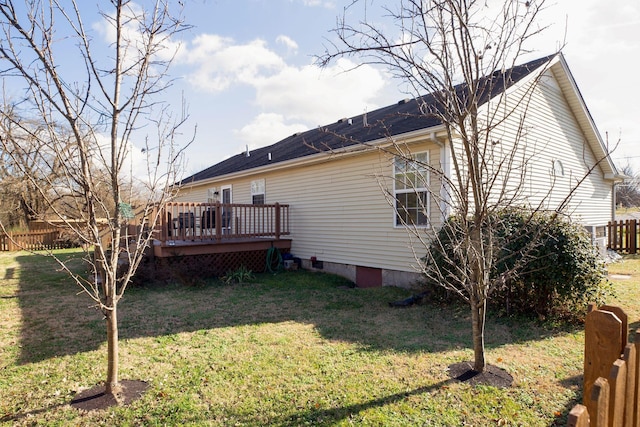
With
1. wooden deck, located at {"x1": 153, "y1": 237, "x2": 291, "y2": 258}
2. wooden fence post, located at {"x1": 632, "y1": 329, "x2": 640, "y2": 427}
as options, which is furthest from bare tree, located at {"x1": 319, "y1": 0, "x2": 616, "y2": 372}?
wooden deck, located at {"x1": 153, "y1": 237, "x2": 291, "y2": 258}

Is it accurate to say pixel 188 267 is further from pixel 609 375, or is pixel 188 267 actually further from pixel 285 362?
pixel 609 375

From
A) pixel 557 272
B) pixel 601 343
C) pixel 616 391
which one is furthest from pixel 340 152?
pixel 557 272

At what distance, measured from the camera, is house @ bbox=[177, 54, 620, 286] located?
788cm

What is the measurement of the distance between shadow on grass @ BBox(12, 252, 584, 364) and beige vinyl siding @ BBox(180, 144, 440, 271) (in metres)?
0.94

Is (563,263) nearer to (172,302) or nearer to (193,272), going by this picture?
(172,302)

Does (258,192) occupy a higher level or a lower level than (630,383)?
higher

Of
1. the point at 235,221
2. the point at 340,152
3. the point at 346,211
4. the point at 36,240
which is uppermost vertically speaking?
the point at 340,152

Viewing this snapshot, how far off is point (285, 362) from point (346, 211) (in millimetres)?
5763

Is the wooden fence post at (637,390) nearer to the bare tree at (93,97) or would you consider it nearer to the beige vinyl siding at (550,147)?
the bare tree at (93,97)

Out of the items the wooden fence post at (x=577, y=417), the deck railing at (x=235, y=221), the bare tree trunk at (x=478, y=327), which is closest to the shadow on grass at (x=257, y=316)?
the bare tree trunk at (x=478, y=327)

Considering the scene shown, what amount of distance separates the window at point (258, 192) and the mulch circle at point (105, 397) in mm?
9222

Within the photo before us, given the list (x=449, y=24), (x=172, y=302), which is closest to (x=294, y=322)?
(x=172, y=302)

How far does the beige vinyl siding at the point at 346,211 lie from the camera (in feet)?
27.3

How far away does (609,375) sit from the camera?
165 cm
